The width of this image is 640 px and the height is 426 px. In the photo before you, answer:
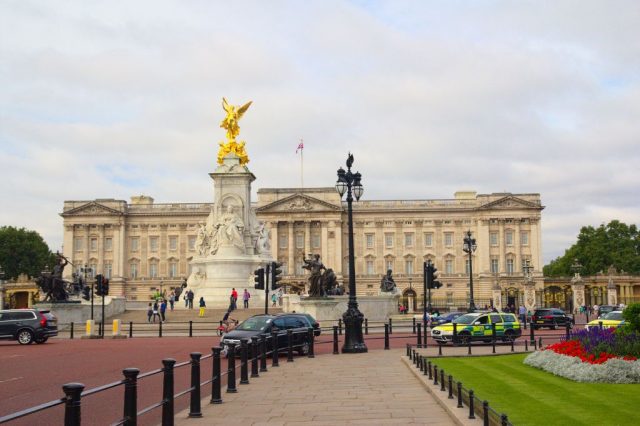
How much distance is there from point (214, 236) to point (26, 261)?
79783mm

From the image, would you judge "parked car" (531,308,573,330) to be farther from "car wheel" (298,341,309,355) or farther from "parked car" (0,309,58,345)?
"parked car" (0,309,58,345)

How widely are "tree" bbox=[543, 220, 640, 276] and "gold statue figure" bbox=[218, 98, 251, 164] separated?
274 feet

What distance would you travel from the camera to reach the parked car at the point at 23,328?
113 feet

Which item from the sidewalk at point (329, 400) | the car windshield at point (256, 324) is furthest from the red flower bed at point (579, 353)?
the car windshield at point (256, 324)

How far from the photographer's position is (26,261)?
12925 centimetres

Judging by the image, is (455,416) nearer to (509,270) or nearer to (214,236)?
(214,236)

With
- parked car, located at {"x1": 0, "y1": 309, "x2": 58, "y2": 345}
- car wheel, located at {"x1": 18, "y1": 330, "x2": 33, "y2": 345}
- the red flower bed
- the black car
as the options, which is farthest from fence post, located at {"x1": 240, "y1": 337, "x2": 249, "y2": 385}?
car wheel, located at {"x1": 18, "y1": 330, "x2": 33, "y2": 345}

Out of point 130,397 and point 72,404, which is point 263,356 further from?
point 72,404

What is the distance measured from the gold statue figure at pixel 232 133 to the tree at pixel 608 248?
83.4m

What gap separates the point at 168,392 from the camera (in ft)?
36.7

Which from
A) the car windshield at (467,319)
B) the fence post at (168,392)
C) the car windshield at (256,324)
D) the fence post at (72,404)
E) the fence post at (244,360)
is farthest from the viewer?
the car windshield at (467,319)

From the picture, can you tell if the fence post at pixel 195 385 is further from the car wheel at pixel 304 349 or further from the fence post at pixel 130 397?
the car wheel at pixel 304 349

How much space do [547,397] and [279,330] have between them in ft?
45.7

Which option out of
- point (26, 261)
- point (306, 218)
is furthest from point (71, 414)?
point (26, 261)
